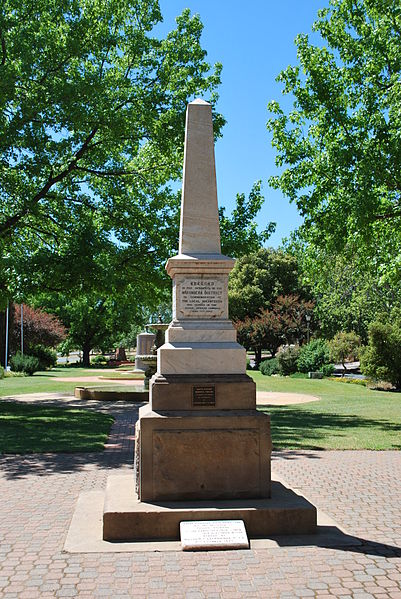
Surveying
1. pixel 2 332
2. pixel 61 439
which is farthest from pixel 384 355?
pixel 2 332

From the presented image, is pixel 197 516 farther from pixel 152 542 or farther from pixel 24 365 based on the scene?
pixel 24 365

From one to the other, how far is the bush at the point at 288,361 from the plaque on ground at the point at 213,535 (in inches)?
1242

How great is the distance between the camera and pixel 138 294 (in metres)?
20.5

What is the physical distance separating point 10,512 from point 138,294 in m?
13.9

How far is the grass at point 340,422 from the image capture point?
12170 millimetres

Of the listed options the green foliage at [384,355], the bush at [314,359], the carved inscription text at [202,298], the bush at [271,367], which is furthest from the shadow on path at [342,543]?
the bush at [271,367]

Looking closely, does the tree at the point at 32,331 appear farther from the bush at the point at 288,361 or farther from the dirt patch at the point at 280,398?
the dirt patch at the point at 280,398

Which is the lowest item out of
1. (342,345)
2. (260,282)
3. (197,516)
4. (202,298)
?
(197,516)

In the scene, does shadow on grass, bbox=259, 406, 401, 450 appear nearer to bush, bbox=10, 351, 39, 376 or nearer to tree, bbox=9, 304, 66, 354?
bush, bbox=10, 351, 39, 376

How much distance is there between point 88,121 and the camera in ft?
50.2

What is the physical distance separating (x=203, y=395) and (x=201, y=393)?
32 millimetres

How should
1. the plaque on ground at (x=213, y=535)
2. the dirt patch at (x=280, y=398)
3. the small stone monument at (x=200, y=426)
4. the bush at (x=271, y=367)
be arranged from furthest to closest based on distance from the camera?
the bush at (x=271, y=367) < the dirt patch at (x=280, y=398) < the small stone monument at (x=200, y=426) < the plaque on ground at (x=213, y=535)

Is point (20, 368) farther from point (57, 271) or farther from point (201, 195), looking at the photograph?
point (201, 195)

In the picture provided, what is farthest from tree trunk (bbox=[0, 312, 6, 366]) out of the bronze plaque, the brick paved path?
the bronze plaque
